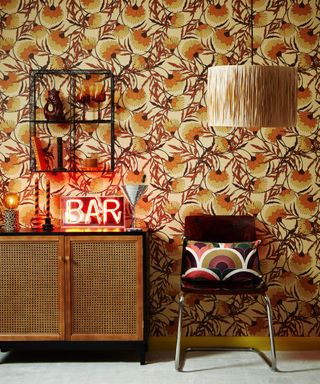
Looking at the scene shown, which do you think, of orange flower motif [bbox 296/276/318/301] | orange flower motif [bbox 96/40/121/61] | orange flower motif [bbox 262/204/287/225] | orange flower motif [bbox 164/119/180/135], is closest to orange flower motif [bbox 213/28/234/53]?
orange flower motif [bbox 164/119/180/135]

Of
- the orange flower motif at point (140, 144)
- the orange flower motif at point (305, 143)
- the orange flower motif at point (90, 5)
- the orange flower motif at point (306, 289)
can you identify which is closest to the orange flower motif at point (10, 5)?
the orange flower motif at point (90, 5)

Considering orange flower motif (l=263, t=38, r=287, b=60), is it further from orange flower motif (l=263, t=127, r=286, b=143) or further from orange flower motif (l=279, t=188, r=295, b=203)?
orange flower motif (l=279, t=188, r=295, b=203)

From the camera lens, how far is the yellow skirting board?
404 cm

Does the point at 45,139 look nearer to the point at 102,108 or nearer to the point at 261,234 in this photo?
the point at 102,108

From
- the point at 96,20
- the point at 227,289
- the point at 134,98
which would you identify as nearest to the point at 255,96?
the point at 227,289

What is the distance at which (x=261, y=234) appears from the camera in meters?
4.05

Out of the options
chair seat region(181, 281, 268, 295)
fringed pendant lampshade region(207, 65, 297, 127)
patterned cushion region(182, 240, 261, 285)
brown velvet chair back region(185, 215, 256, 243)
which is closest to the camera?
fringed pendant lampshade region(207, 65, 297, 127)

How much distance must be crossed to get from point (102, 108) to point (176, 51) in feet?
1.92

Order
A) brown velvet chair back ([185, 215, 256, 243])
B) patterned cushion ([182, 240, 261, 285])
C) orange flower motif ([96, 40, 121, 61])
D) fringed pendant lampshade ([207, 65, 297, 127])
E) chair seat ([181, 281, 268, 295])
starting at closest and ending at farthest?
1. fringed pendant lampshade ([207, 65, 297, 127])
2. chair seat ([181, 281, 268, 295])
3. patterned cushion ([182, 240, 261, 285])
4. brown velvet chair back ([185, 215, 256, 243])
5. orange flower motif ([96, 40, 121, 61])

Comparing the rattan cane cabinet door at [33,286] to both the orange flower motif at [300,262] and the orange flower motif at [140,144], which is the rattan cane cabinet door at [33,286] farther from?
the orange flower motif at [300,262]

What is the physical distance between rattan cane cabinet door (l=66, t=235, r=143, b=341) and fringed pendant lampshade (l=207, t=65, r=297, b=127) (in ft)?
4.41

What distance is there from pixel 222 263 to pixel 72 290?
88 centimetres

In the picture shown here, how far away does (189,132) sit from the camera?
4059 millimetres

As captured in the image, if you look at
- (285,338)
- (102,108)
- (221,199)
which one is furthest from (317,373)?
(102,108)
